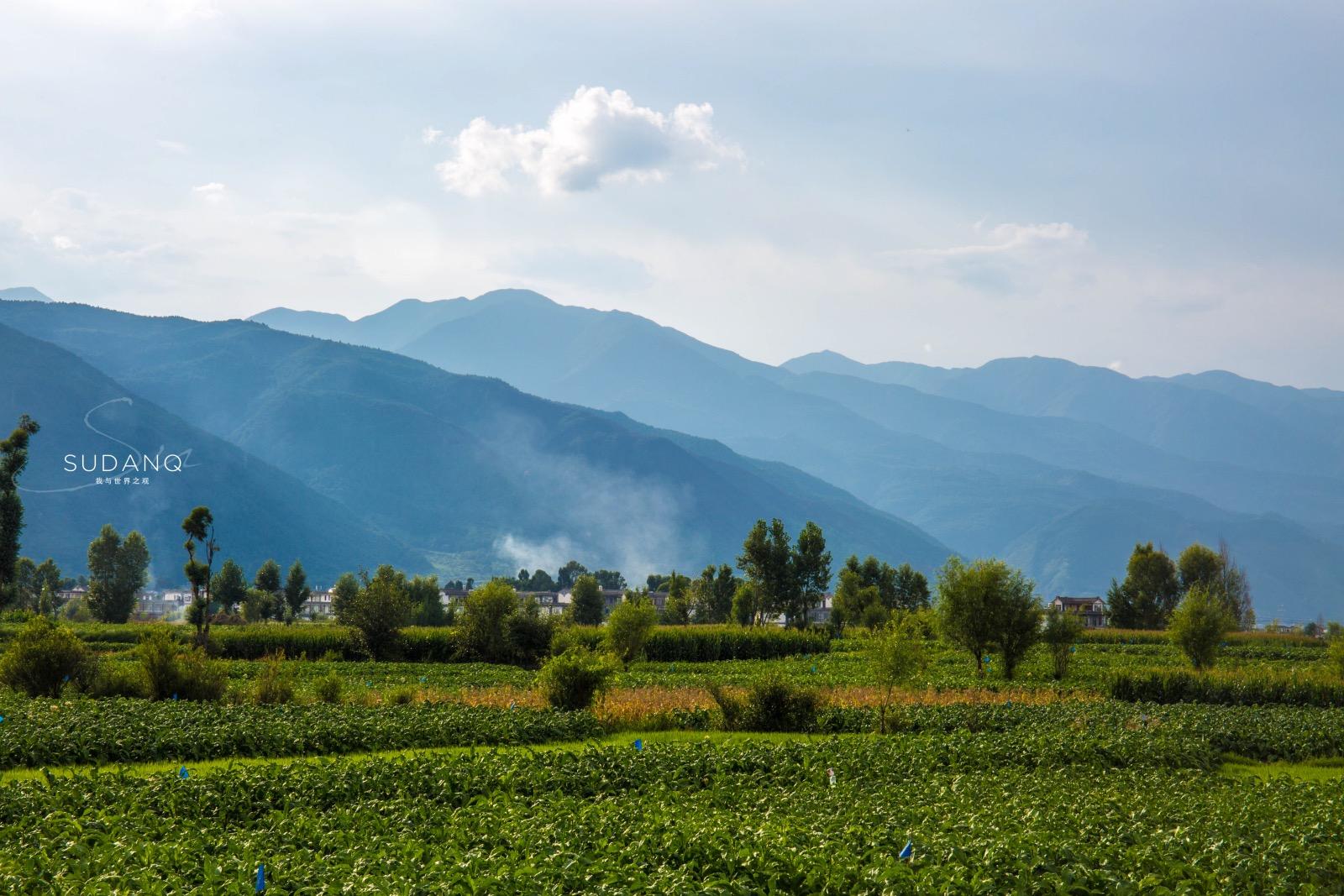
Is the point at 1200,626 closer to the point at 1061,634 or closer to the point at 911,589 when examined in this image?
the point at 1061,634

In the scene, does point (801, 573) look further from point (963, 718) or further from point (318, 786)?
point (318, 786)

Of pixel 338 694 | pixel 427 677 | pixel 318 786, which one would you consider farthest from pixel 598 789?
pixel 427 677

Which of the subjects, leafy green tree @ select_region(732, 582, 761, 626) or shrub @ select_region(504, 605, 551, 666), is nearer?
shrub @ select_region(504, 605, 551, 666)

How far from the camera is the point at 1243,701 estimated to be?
33.1 metres

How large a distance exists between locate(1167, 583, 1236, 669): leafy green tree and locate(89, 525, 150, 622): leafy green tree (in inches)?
3104

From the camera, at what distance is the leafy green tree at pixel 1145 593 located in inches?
3339

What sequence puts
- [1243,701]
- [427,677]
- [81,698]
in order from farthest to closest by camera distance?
[427,677], [1243,701], [81,698]

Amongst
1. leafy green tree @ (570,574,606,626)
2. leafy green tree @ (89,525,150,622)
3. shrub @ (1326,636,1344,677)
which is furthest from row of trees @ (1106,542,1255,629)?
leafy green tree @ (89,525,150,622)

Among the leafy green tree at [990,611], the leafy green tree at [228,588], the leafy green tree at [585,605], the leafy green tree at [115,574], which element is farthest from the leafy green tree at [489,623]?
the leafy green tree at [228,588]

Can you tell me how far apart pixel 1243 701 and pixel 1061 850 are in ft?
84.2

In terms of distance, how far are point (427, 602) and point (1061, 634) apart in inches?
2189

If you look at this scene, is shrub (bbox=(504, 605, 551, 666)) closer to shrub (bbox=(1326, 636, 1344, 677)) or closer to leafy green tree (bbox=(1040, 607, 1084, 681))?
leafy green tree (bbox=(1040, 607, 1084, 681))

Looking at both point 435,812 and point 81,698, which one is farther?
point 81,698

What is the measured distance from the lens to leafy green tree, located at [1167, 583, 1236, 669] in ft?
136
